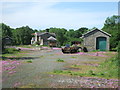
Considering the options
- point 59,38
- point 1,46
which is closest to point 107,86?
point 1,46

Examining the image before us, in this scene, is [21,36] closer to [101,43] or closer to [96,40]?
[96,40]

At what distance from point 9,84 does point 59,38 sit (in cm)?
5791

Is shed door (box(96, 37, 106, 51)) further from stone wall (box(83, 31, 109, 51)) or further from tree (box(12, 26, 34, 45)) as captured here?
tree (box(12, 26, 34, 45))

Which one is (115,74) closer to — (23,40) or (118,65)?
(118,65)

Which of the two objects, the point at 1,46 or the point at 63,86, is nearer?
the point at 63,86

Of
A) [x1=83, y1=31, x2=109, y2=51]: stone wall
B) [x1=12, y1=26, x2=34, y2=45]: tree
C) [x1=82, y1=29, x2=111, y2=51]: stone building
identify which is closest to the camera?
[x1=82, y1=29, x2=111, y2=51]: stone building

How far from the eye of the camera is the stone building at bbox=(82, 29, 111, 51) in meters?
38.4

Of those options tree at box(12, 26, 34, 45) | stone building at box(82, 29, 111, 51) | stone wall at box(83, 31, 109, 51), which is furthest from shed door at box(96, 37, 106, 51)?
tree at box(12, 26, 34, 45)

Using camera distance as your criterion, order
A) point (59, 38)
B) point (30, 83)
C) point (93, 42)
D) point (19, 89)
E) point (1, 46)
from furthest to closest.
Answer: point (59, 38) → point (93, 42) → point (1, 46) → point (30, 83) → point (19, 89)

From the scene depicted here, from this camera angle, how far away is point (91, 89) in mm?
7684

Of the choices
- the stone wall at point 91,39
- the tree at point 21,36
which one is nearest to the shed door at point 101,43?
the stone wall at point 91,39

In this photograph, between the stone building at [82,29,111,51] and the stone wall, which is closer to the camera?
the stone building at [82,29,111,51]

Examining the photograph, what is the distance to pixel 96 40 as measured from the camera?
38906mm

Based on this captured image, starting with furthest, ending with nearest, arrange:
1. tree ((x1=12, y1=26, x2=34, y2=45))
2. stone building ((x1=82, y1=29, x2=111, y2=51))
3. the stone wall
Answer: tree ((x1=12, y1=26, x2=34, y2=45)), the stone wall, stone building ((x1=82, y1=29, x2=111, y2=51))
